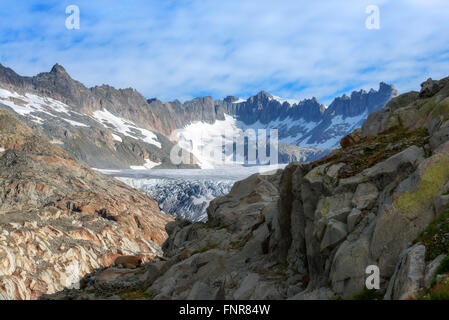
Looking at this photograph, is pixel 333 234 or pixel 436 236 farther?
pixel 333 234

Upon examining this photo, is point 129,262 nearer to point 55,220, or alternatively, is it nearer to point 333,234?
point 333,234

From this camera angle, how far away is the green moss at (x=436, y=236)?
11.9 m

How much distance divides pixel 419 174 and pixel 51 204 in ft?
408

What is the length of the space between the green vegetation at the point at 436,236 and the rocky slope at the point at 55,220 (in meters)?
36.5

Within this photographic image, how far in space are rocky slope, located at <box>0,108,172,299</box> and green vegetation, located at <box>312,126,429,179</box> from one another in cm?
3043

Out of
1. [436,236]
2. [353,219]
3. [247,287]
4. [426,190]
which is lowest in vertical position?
[247,287]

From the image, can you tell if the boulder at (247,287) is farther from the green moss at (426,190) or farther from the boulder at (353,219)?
the green moss at (426,190)

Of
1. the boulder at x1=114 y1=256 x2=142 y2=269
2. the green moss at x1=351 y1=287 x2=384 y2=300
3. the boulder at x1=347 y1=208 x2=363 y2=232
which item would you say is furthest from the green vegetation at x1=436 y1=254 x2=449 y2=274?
the boulder at x1=114 y1=256 x2=142 y2=269

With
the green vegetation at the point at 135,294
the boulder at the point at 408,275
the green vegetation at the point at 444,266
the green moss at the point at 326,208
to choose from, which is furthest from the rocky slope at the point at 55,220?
the green vegetation at the point at 444,266

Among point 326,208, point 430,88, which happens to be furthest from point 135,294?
point 430,88

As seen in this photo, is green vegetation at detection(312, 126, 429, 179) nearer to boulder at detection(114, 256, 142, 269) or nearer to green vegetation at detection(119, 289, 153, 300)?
green vegetation at detection(119, 289, 153, 300)

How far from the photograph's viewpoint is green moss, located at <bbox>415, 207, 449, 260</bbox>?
11.9 meters

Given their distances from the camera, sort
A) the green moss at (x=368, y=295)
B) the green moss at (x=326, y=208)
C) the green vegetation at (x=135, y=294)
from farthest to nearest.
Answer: the green vegetation at (x=135, y=294), the green moss at (x=326, y=208), the green moss at (x=368, y=295)

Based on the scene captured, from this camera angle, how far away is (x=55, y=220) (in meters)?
105
